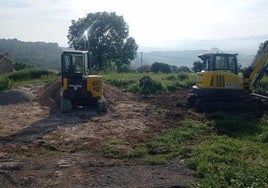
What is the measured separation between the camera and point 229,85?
16125 millimetres

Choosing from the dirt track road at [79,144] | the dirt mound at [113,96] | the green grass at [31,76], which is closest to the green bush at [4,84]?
the green grass at [31,76]

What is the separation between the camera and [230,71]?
53.5 feet

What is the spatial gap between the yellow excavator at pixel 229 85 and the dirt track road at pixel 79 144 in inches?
56.1

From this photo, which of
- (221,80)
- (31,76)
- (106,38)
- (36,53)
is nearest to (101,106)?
(221,80)

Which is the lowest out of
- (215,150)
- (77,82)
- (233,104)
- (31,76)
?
(215,150)

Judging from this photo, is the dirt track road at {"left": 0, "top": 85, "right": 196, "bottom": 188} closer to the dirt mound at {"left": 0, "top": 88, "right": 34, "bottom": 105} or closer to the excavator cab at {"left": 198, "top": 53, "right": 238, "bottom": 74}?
the dirt mound at {"left": 0, "top": 88, "right": 34, "bottom": 105}

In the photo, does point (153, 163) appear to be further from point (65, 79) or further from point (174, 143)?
point (65, 79)

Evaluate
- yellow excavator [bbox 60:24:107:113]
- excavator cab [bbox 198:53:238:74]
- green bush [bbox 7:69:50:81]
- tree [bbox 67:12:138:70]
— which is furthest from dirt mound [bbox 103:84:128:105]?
tree [bbox 67:12:138:70]

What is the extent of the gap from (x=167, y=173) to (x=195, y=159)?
935 millimetres

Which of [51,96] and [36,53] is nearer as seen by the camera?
[51,96]

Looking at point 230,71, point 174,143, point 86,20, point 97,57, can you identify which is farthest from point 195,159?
point 86,20

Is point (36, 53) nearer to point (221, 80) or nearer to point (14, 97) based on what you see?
A: point (14, 97)

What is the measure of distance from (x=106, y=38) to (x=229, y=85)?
1675 inches

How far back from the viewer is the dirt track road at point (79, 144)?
8.41 m
